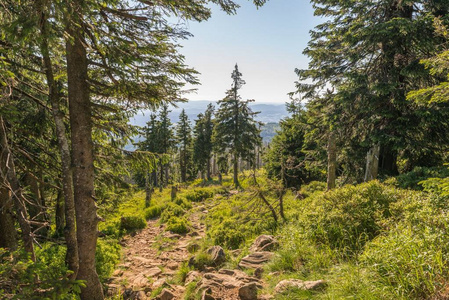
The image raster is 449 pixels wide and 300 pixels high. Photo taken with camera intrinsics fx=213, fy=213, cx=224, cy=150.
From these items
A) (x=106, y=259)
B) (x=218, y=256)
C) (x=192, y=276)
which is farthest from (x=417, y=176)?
(x=106, y=259)

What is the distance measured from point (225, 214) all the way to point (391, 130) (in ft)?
28.7

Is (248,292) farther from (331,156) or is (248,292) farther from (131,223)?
(131,223)

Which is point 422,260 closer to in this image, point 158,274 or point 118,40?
point 118,40

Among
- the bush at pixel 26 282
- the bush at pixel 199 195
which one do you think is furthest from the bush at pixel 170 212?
the bush at pixel 26 282

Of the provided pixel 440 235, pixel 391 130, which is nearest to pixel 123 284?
pixel 440 235

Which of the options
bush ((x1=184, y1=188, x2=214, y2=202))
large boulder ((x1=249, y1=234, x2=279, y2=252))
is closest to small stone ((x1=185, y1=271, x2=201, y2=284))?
large boulder ((x1=249, y1=234, x2=279, y2=252))

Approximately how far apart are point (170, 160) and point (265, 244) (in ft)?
13.2

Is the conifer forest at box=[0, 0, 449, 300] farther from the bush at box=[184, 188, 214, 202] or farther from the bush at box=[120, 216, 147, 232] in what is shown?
the bush at box=[184, 188, 214, 202]

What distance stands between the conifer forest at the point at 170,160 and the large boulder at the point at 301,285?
0.03 m

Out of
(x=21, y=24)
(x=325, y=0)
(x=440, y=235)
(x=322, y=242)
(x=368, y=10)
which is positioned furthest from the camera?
(x=325, y=0)

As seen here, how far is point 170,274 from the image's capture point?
6781mm

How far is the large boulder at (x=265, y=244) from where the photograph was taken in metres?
6.57

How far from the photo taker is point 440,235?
322cm

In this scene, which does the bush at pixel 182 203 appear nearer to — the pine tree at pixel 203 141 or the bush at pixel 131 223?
the bush at pixel 131 223
